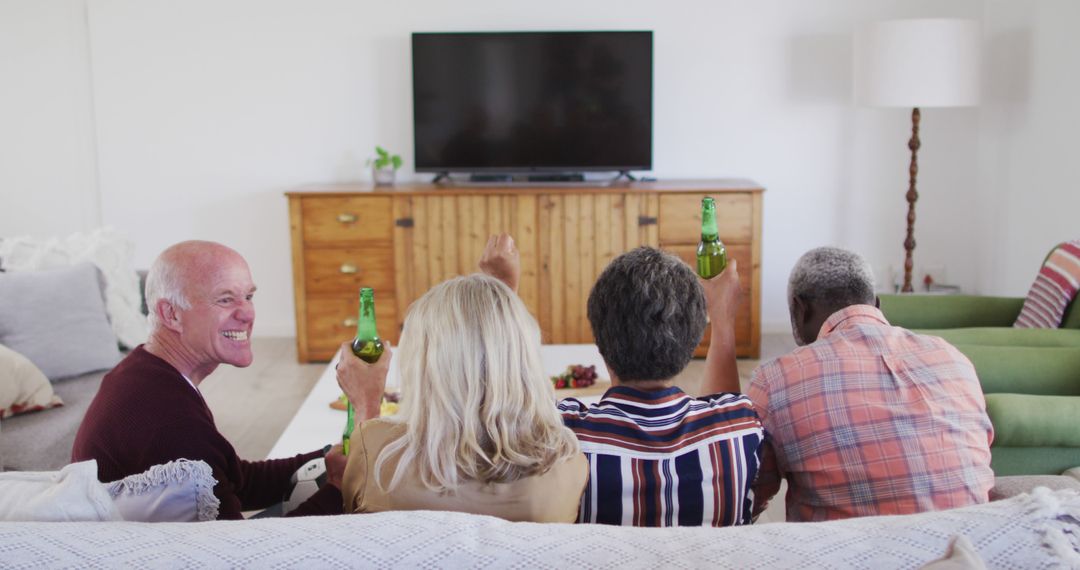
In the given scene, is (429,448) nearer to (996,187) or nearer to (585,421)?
(585,421)

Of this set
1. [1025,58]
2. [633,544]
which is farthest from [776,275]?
[633,544]

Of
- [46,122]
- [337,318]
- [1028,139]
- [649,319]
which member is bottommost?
[337,318]

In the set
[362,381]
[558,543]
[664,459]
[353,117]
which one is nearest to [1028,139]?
[353,117]

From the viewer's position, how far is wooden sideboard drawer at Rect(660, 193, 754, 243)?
5.06 m

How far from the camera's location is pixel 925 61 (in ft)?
15.6

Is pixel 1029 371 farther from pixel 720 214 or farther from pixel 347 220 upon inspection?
pixel 347 220

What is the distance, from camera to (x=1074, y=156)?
4.45 meters

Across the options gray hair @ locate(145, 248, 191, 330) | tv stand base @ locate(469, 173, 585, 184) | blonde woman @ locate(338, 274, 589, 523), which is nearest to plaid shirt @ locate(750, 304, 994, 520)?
blonde woman @ locate(338, 274, 589, 523)

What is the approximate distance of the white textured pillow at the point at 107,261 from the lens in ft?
12.2

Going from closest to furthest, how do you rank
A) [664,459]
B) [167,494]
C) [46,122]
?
[167,494], [664,459], [46,122]

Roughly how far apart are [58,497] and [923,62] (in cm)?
423

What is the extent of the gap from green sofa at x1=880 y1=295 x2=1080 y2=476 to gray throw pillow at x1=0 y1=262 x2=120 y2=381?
2.61m

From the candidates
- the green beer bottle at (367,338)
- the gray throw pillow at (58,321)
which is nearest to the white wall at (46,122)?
the gray throw pillow at (58,321)

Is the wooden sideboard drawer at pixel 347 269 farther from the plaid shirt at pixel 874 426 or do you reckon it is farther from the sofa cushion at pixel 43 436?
the plaid shirt at pixel 874 426
